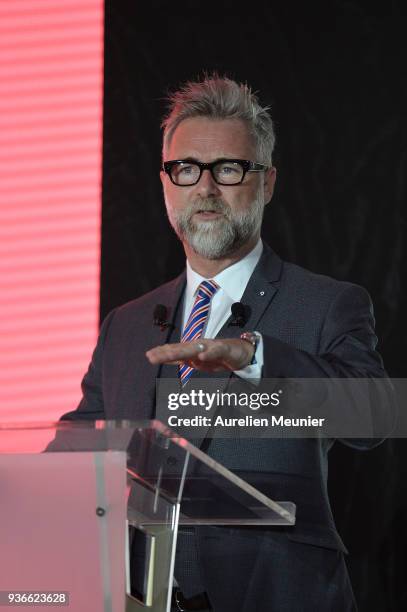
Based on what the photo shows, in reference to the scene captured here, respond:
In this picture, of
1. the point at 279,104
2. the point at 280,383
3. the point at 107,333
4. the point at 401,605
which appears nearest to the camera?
the point at 280,383

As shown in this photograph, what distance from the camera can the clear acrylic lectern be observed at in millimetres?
1249

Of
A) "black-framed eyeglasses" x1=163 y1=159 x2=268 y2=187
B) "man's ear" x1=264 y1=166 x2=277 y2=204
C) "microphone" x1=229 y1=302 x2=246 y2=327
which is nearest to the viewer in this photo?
"microphone" x1=229 y1=302 x2=246 y2=327

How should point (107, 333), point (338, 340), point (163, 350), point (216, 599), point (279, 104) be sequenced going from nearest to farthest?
point (163, 350) < point (216, 599) < point (338, 340) < point (107, 333) < point (279, 104)

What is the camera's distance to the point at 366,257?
289 cm

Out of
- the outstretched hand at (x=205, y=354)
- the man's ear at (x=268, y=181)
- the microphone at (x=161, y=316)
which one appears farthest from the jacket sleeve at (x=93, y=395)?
the outstretched hand at (x=205, y=354)

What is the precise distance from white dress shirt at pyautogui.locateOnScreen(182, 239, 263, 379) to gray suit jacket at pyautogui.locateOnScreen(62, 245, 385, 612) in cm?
3

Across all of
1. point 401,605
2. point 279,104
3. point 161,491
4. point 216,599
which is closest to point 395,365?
point 401,605

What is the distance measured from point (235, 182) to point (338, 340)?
21.5 inches

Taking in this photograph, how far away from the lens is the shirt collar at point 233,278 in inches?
93.5

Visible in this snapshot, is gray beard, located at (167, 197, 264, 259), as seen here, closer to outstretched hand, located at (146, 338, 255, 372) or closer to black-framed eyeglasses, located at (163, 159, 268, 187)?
black-framed eyeglasses, located at (163, 159, 268, 187)

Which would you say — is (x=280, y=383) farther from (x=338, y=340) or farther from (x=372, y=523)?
(x=372, y=523)

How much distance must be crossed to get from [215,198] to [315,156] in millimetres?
634

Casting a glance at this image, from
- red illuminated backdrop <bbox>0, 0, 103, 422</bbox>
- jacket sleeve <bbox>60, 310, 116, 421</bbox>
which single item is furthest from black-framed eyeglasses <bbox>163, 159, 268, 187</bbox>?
red illuminated backdrop <bbox>0, 0, 103, 422</bbox>

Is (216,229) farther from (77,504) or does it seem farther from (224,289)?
(77,504)
